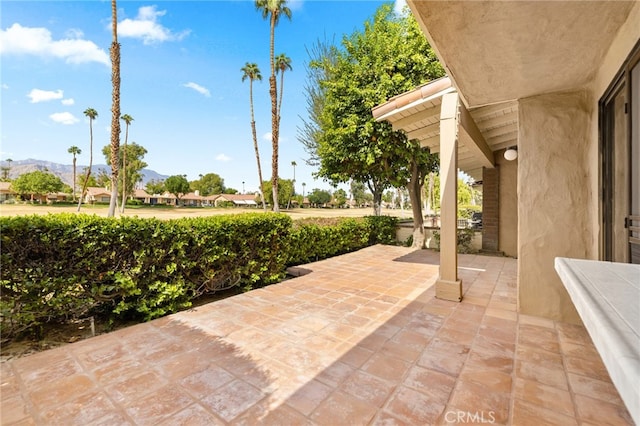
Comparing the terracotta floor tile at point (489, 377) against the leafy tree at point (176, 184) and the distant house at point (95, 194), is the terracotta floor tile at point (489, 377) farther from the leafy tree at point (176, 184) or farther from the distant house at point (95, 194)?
the distant house at point (95, 194)

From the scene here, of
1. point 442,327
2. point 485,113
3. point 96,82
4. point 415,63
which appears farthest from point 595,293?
point 96,82

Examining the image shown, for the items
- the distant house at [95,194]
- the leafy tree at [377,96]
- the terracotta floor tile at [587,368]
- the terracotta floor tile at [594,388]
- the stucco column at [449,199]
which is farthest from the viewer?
the distant house at [95,194]

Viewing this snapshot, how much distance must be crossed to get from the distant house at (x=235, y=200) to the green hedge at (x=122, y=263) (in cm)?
7916

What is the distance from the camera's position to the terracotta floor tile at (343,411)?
199 cm

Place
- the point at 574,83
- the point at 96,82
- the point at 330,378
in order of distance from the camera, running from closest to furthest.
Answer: the point at 330,378 → the point at 574,83 → the point at 96,82

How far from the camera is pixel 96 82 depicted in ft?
48.3

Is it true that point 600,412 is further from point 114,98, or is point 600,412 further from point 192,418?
point 114,98

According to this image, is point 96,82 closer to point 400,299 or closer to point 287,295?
point 287,295

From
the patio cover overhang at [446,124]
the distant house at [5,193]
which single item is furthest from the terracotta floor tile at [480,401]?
the distant house at [5,193]

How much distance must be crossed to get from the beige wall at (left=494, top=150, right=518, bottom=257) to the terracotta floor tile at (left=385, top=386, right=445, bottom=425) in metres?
8.27

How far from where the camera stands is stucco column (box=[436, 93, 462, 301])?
14.9 feet

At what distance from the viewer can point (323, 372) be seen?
8.48 feet

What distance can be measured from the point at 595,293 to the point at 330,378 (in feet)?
6.80

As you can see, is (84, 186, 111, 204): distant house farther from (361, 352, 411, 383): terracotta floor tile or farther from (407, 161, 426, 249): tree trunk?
(361, 352, 411, 383): terracotta floor tile
